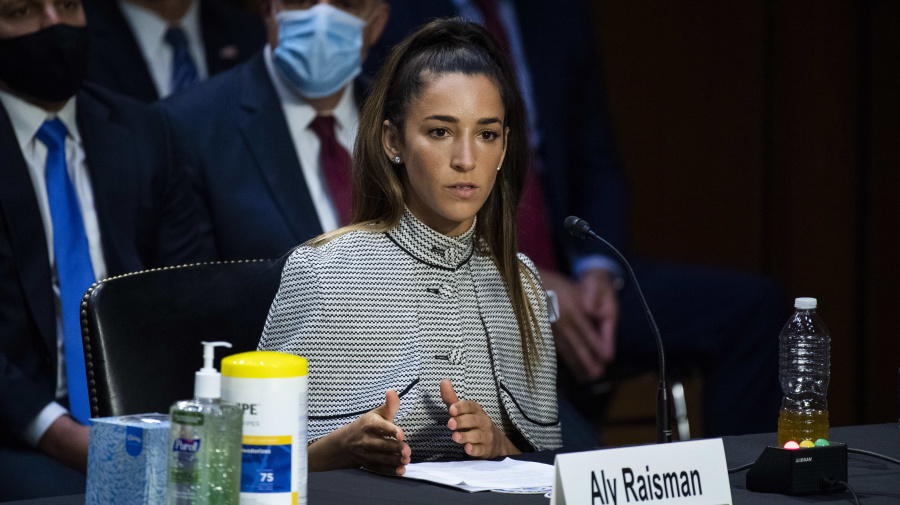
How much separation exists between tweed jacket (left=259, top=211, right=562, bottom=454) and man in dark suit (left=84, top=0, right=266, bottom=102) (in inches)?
48.4

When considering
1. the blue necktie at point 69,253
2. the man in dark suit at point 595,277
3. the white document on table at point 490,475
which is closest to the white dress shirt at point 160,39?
the blue necktie at point 69,253

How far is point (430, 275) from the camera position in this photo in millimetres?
1863

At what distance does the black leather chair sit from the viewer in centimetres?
161

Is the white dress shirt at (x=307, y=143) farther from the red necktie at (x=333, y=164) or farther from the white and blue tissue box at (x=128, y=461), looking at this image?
the white and blue tissue box at (x=128, y=461)

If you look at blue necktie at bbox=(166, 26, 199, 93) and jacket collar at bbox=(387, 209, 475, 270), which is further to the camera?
blue necktie at bbox=(166, 26, 199, 93)

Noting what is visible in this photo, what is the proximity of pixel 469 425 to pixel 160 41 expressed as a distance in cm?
179

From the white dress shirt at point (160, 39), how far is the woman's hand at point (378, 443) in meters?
1.67

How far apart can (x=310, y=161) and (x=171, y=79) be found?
0.48 meters

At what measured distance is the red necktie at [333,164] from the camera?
303 centimetres

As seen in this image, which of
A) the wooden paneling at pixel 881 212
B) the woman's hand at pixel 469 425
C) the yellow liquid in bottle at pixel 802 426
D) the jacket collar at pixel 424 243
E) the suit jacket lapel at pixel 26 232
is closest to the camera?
the woman's hand at pixel 469 425

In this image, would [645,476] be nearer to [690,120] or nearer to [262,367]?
[262,367]

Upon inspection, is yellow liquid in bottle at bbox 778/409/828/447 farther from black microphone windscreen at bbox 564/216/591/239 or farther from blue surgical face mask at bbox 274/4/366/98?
blue surgical face mask at bbox 274/4/366/98

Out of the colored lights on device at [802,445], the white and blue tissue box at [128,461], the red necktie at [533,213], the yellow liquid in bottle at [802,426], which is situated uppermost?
the red necktie at [533,213]

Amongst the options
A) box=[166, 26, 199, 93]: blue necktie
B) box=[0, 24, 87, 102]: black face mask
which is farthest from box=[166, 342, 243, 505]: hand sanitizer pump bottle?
box=[166, 26, 199, 93]: blue necktie
